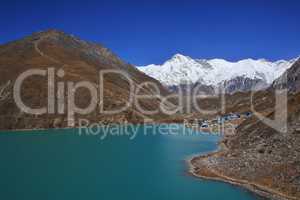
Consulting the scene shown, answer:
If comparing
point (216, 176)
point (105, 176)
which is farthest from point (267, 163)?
point (105, 176)

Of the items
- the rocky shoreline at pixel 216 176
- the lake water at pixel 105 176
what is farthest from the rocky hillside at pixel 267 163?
the lake water at pixel 105 176

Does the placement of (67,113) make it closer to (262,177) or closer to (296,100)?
(296,100)

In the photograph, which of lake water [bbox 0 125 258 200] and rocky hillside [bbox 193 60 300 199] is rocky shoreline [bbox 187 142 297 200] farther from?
lake water [bbox 0 125 258 200]

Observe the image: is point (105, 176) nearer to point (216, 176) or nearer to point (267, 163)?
point (216, 176)

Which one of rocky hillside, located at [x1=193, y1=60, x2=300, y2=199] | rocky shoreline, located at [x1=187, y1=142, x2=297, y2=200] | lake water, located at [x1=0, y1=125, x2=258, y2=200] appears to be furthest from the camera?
lake water, located at [x1=0, y1=125, x2=258, y2=200]

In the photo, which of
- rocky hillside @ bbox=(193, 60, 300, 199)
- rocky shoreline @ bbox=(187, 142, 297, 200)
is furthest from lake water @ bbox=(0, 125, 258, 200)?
rocky hillside @ bbox=(193, 60, 300, 199)

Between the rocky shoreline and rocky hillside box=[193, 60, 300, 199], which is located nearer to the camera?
the rocky shoreline

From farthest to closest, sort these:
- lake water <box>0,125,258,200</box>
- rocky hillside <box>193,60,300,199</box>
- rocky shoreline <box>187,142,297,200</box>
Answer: lake water <box>0,125,258,200</box>, rocky hillside <box>193,60,300,199</box>, rocky shoreline <box>187,142,297,200</box>
